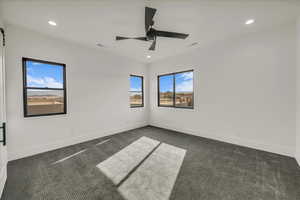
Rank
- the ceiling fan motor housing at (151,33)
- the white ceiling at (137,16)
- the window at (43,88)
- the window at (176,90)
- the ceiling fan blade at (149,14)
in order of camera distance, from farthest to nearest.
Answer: the window at (176,90) → the window at (43,88) → the ceiling fan motor housing at (151,33) → the white ceiling at (137,16) → the ceiling fan blade at (149,14)

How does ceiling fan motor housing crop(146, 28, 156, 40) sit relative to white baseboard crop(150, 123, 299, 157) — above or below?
above

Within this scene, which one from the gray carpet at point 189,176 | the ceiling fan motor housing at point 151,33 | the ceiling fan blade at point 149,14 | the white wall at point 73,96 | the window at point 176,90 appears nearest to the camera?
the gray carpet at point 189,176

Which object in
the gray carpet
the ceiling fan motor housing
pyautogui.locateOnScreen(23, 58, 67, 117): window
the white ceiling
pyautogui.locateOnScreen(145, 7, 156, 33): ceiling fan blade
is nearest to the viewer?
the gray carpet

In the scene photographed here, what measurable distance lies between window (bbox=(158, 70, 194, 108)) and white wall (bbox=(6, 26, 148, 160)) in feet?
3.90

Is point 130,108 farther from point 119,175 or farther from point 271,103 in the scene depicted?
point 271,103

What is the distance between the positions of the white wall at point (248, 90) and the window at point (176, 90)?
0.88 ft

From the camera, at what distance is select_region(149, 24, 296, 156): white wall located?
2680mm

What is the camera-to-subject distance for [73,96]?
3.46m

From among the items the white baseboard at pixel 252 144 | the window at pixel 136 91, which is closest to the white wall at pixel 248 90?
the white baseboard at pixel 252 144

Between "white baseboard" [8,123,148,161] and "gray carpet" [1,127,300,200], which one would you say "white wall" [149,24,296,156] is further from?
"white baseboard" [8,123,148,161]

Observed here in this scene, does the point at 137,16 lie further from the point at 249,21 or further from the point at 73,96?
the point at 73,96

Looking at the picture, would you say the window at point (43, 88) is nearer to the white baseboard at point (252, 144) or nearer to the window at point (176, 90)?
the window at point (176, 90)

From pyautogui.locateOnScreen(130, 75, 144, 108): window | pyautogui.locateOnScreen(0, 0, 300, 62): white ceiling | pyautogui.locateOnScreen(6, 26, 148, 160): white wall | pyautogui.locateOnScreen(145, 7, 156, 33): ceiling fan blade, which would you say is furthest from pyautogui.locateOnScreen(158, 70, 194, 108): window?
pyautogui.locateOnScreen(145, 7, 156, 33): ceiling fan blade

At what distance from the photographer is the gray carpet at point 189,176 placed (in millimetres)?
1669
